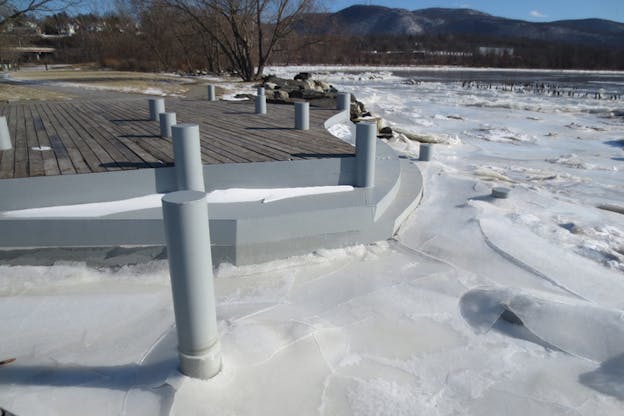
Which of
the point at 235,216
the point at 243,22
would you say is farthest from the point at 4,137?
the point at 243,22

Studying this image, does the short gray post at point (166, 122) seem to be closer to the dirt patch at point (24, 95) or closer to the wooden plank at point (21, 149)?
the wooden plank at point (21, 149)

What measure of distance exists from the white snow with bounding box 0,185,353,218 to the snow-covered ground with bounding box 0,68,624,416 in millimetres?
484

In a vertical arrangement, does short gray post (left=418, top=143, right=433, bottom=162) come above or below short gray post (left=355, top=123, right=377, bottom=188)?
below

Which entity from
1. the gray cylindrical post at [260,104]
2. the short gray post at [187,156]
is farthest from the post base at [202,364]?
the gray cylindrical post at [260,104]

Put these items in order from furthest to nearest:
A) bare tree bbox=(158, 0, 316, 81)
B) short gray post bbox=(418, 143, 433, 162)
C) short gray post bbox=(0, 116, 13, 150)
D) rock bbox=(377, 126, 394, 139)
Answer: bare tree bbox=(158, 0, 316, 81)
rock bbox=(377, 126, 394, 139)
short gray post bbox=(418, 143, 433, 162)
short gray post bbox=(0, 116, 13, 150)

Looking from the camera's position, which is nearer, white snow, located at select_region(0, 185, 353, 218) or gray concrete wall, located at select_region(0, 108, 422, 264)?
gray concrete wall, located at select_region(0, 108, 422, 264)

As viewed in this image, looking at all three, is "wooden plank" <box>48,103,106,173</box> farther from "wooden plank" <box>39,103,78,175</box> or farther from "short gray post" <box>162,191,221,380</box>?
"short gray post" <box>162,191,221,380</box>

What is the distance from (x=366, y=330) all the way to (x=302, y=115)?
4.02 meters

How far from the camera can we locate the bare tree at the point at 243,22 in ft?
75.4

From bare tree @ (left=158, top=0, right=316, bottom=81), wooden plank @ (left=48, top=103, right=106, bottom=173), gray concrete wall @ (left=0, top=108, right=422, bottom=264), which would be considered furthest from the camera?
bare tree @ (left=158, top=0, right=316, bottom=81)

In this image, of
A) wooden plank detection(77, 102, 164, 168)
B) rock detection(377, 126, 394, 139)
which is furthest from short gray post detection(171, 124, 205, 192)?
rock detection(377, 126, 394, 139)

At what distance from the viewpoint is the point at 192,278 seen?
2.01 m

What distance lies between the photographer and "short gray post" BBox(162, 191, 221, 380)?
1.92 m

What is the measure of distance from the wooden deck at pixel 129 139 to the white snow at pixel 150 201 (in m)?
0.32
